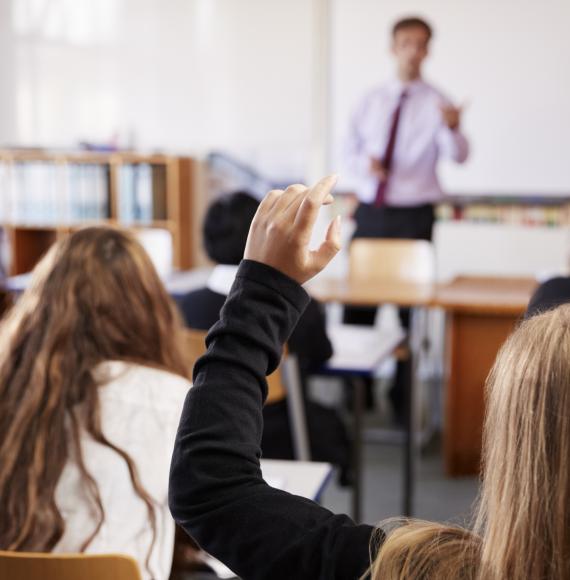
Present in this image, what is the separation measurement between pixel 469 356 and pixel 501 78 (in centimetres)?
229

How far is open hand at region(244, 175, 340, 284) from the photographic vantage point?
0.69 meters

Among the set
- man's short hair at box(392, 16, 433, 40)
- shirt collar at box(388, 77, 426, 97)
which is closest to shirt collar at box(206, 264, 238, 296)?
shirt collar at box(388, 77, 426, 97)

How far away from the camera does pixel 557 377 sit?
609mm

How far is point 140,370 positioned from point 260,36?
4.34 metres

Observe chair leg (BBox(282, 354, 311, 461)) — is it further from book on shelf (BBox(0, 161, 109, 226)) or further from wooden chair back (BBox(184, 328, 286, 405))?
book on shelf (BBox(0, 161, 109, 226))

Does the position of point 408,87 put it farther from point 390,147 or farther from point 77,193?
point 77,193

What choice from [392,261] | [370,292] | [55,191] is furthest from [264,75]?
[370,292]

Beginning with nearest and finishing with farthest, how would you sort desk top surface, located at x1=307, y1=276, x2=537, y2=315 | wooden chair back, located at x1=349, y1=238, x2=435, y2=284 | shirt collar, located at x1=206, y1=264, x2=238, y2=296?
shirt collar, located at x1=206, y1=264, x2=238, y2=296 → desk top surface, located at x1=307, y1=276, x2=537, y2=315 → wooden chair back, located at x1=349, y1=238, x2=435, y2=284

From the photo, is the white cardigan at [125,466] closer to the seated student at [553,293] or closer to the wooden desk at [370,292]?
the seated student at [553,293]

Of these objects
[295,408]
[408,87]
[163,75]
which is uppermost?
[163,75]

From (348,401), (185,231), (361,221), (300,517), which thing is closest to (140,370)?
(300,517)

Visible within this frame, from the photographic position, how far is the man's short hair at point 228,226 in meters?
2.53

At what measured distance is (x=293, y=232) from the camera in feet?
2.32

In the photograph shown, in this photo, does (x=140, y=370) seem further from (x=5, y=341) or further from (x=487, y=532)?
(x=487, y=532)
